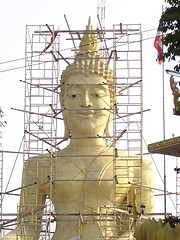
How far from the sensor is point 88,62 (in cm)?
2464

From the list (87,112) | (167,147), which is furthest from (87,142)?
(167,147)

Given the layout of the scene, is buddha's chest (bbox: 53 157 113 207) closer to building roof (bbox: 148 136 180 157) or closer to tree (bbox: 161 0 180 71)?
building roof (bbox: 148 136 180 157)

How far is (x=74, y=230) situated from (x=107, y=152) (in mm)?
2164

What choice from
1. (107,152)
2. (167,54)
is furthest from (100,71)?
(167,54)

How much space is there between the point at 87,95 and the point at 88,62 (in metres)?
1.07

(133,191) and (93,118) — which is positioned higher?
(93,118)

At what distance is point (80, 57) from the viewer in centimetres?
2484

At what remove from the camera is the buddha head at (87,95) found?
2402 cm

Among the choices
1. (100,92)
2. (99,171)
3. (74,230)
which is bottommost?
(74,230)

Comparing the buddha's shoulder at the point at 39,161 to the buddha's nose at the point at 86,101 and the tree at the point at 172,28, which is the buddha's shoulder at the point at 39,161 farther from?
the tree at the point at 172,28

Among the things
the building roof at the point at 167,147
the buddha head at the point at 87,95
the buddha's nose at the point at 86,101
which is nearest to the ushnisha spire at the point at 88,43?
the buddha head at the point at 87,95

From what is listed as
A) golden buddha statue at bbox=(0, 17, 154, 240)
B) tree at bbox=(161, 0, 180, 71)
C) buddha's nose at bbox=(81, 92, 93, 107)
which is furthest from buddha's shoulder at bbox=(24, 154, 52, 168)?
tree at bbox=(161, 0, 180, 71)

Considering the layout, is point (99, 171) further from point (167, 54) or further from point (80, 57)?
point (167, 54)

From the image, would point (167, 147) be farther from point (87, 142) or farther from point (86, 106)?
point (87, 142)
